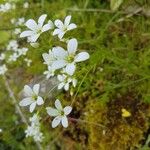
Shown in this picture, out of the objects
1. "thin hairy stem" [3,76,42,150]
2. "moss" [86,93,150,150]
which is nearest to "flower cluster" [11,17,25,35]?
"thin hairy stem" [3,76,42,150]

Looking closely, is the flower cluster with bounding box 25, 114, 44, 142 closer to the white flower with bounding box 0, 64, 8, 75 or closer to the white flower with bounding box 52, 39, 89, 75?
the white flower with bounding box 0, 64, 8, 75

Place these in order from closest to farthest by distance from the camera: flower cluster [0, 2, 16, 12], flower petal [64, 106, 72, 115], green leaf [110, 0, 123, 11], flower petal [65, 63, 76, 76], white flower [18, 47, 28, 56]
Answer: flower petal [65, 63, 76, 76] < flower petal [64, 106, 72, 115] < green leaf [110, 0, 123, 11] < white flower [18, 47, 28, 56] < flower cluster [0, 2, 16, 12]

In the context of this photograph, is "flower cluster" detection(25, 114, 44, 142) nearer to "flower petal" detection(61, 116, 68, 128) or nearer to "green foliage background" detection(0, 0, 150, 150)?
"green foliage background" detection(0, 0, 150, 150)

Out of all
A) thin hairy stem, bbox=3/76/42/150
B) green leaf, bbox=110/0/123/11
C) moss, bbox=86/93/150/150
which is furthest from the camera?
thin hairy stem, bbox=3/76/42/150

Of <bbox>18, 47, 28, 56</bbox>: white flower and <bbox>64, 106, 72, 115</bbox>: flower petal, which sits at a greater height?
<bbox>64, 106, 72, 115</bbox>: flower petal

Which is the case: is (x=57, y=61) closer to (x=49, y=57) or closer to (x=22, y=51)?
(x=49, y=57)

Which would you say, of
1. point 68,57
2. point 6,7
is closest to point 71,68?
point 68,57

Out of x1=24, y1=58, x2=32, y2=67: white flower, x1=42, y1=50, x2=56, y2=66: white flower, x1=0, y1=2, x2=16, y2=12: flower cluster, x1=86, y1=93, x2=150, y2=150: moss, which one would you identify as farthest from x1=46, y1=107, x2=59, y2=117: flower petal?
x1=0, y1=2, x2=16, y2=12: flower cluster

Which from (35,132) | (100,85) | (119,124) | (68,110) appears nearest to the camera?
(68,110)

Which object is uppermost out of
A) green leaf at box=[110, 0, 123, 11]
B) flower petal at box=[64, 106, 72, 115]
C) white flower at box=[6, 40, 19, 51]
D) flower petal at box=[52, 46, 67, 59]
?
flower petal at box=[52, 46, 67, 59]

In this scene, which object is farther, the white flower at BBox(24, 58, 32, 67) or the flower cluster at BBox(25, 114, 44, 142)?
the white flower at BBox(24, 58, 32, 67)
